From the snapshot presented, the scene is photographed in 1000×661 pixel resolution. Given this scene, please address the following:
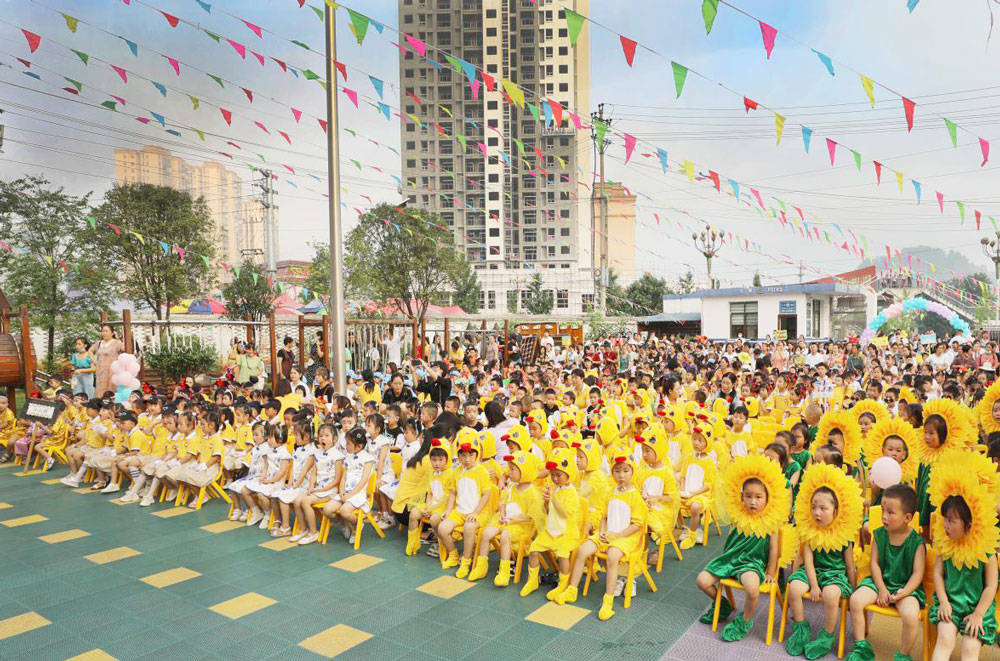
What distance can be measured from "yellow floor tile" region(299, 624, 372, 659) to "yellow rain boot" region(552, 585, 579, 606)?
1376 millimetres

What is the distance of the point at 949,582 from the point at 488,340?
18.6m

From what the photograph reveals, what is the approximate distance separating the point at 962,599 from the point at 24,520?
870 cm

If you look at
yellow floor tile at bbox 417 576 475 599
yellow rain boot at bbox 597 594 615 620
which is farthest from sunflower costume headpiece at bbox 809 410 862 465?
yellow floor tile at bbox 417 576 475 599

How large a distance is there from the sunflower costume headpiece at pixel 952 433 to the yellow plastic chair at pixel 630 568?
229cm

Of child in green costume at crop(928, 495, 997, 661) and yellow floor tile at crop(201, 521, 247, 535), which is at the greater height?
child in green costume at crop(928, 495, 997, 661)

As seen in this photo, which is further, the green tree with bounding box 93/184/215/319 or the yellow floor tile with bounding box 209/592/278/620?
the green tree with bounding box 93/184/215/319

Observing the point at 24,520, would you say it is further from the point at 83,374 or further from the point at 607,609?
the point at 607,609

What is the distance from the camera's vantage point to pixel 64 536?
6.63m

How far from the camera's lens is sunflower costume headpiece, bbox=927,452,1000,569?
136 inches

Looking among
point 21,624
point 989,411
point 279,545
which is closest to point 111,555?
point 21,624

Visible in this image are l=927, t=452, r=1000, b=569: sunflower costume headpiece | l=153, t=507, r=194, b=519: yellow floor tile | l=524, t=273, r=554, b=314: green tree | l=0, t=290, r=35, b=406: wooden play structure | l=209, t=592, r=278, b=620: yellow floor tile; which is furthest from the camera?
l=524, t=273, r=554, b=314: green tree

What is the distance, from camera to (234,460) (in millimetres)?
7730

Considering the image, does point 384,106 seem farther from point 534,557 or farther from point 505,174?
point 505,174

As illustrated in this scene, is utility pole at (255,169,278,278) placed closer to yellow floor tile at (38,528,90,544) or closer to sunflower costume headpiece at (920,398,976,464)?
yellow floor tile at (38,528,90,544)
